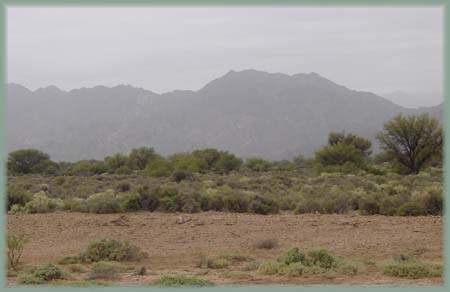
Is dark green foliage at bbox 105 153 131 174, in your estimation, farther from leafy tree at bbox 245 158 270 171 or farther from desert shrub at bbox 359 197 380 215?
desert shrub at bbox 359 197 380 215

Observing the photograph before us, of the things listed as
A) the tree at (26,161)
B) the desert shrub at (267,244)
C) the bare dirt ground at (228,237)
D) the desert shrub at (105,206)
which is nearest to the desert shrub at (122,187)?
the desert shrub at (105,206)

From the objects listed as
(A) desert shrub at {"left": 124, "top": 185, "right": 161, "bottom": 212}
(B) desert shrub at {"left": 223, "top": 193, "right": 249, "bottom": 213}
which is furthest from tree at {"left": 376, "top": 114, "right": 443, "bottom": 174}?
(A) desert shrub at {"left": 124, "top": 185, "right": 161, "bottom": 212}

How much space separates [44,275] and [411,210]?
10.2 metres

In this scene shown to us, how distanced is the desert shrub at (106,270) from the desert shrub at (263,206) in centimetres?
705

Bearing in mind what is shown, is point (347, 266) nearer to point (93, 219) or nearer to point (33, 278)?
point (33, 278)

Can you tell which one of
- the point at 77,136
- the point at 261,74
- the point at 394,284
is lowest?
the point at 394,284

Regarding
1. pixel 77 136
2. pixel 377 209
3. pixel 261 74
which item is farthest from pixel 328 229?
pixel 261 74

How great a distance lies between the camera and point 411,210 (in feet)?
51.5

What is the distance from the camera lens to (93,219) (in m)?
14.9

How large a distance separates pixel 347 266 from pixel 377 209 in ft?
25.4

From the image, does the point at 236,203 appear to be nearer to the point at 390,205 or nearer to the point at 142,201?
the point at 142,201

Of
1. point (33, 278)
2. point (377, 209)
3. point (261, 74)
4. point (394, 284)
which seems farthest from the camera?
point (261, 74)

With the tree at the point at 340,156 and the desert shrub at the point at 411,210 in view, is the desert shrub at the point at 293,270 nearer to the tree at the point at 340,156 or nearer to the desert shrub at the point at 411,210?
the desert shrub at the point at 411,210

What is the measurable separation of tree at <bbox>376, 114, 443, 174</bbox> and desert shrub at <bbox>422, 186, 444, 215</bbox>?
18.9 metres
